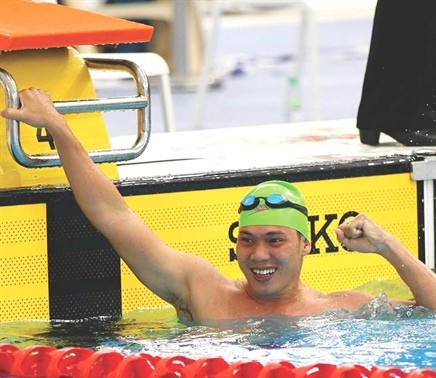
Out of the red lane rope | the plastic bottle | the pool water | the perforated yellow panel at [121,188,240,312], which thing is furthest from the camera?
the plastic bottle

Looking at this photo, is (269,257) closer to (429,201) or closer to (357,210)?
(357,210)

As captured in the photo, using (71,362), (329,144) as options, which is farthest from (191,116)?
(71,362)

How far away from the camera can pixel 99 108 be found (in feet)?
16.2

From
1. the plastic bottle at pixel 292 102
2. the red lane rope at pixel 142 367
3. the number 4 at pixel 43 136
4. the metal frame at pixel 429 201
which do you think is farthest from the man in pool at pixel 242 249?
the plastic bottle at pixel 292 102

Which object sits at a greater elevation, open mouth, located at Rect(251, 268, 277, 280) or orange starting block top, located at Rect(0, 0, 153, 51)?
orange starting block top, located at Rect(0, 0, 153, 51)

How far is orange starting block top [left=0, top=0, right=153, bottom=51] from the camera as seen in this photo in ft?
16.0

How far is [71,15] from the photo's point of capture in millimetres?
5082

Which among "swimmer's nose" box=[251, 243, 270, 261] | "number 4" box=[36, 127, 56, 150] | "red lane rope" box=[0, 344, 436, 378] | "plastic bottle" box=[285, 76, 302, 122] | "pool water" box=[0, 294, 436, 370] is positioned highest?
"number 4" box=[36, 127, 56, 150]

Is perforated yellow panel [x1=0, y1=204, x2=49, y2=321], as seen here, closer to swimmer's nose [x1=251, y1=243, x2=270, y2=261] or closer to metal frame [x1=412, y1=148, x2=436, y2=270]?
swimmer's nose [x1=251, y1=243, x2=270, y2=261]

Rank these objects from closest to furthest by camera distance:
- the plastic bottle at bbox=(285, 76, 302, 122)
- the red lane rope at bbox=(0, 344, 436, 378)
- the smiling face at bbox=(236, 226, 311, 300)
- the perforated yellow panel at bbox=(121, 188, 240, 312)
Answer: the red lane rope at bbox=(0, 344, 436, 378) → the smiling face at bbox=(236, 226, 311, 300) → the perforated yellow panel at bbox=(121, 188, 240, 312) → the plastic bottle at bbox=(285, 76, 302, 122)

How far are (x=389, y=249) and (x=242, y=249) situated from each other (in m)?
0.49

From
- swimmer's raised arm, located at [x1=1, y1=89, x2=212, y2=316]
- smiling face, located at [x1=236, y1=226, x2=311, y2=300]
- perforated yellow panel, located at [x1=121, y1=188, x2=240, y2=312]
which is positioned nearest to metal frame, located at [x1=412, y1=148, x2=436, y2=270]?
perforated yellow panel, located at [x1=121, y1=188, x2=240, y2=312]

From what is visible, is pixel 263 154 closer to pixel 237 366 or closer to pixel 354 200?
pixel 354 200

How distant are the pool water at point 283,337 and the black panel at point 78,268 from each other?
9 centimetres
